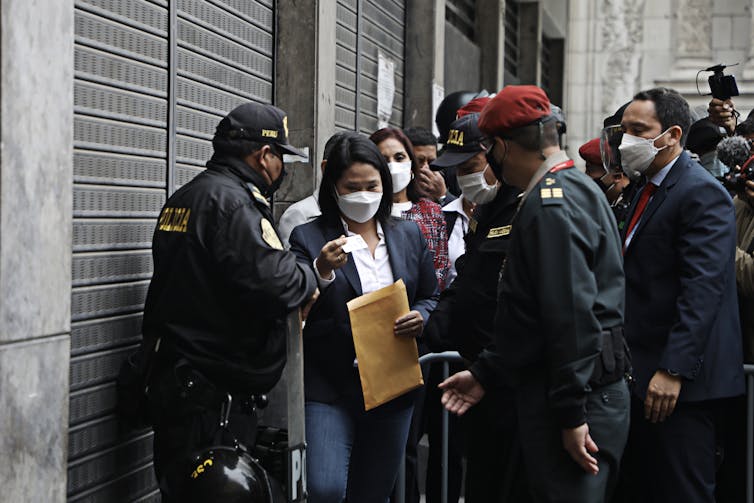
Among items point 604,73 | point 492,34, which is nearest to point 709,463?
point 492,34

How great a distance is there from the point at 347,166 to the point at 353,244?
39 cm

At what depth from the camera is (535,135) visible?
3777 millimetres

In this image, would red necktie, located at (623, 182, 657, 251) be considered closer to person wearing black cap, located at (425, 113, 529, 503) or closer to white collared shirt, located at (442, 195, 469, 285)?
person wearing black cap, located at (425, 113, 529, 503)

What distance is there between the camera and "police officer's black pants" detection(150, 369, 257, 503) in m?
4.12

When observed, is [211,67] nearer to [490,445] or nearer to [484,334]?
[484,334]

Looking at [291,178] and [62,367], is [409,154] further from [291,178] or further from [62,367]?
[62,367]

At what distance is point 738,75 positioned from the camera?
15.0 metres

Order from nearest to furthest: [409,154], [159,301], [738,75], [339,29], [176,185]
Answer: [159,301] → [176,185] → [409,154] → [339,29] → [738,75]

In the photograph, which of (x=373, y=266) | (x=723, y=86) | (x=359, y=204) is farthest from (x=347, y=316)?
(x=723, y=86)

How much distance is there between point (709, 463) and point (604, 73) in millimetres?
12726

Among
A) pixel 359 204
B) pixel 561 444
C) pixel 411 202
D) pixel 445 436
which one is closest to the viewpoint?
pixel 561 444

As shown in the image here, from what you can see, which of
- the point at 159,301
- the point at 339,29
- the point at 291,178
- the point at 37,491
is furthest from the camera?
the point at 339,29

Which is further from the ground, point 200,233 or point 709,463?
point 200,233

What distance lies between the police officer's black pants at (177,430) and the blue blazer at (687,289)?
1.72 m
